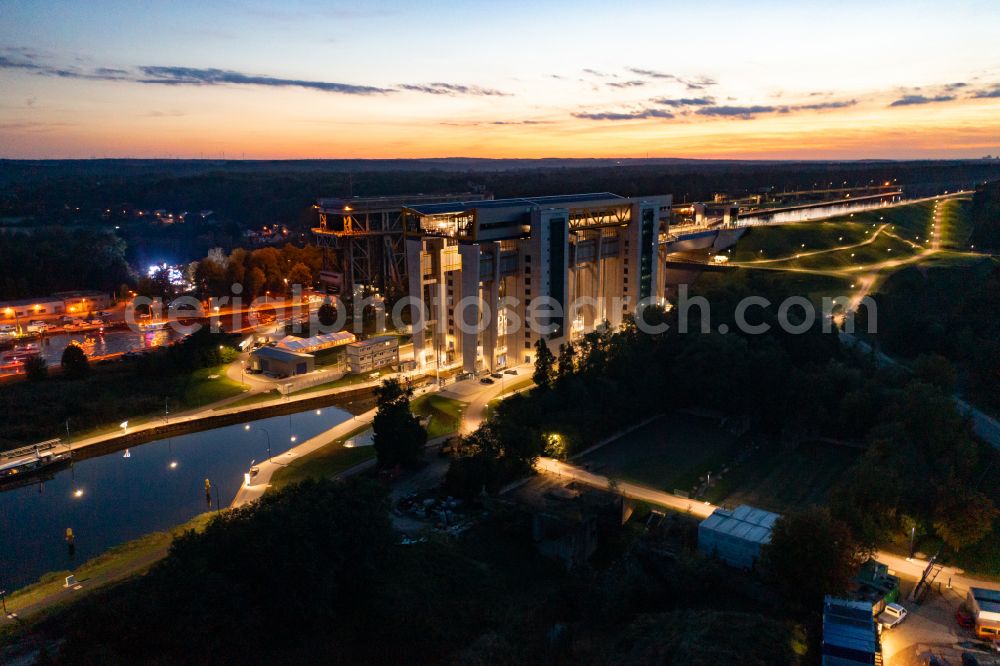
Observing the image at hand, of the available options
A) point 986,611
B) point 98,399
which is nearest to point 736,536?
point 986,611

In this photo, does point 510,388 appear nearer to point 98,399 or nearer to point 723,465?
point 723,465

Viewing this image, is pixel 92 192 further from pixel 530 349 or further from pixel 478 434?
pixel 478 434

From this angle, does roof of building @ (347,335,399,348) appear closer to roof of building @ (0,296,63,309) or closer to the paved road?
the paved road

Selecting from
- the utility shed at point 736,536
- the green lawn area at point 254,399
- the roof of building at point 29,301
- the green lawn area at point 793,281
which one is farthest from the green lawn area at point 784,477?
the roof of building at point 29,301

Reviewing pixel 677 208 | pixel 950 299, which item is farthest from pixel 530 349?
pixel 677 208

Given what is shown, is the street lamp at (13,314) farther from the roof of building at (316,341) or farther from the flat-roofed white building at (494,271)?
the flat-roofed white building at (494,271)

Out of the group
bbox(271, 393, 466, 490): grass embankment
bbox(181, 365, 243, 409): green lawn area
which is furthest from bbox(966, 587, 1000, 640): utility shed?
bbox(181, 365, 243, 409): green lawn area
